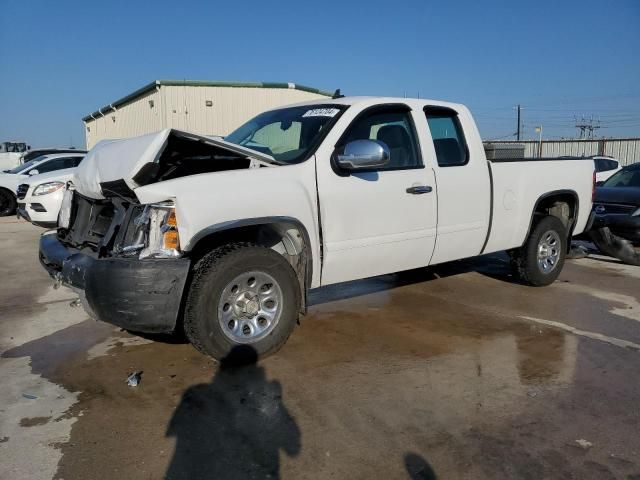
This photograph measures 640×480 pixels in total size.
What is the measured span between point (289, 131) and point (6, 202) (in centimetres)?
1340

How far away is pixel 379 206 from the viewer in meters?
4.53

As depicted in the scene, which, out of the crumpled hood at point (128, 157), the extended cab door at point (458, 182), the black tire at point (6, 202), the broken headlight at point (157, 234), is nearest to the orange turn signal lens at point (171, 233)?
the broken headlight at point (157, 234)

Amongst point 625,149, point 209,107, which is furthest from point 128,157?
point 625,149

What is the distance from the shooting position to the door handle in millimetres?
4734

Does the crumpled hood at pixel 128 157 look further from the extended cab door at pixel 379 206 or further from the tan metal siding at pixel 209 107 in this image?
the tan metal siding at pixel 209 107

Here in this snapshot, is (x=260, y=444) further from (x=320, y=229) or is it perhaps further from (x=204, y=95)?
(x=204, y=95)

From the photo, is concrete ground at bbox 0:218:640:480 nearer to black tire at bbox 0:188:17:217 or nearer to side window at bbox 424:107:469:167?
side window at bbox 424:107:469:167

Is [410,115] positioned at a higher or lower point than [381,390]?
higher

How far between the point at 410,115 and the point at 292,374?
8.35ft

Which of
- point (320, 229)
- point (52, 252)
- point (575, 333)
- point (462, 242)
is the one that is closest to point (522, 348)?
point (575, 333)

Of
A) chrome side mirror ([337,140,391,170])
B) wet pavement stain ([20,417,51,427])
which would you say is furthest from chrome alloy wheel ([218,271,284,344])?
wet pavement stain ([20,417,51,427])

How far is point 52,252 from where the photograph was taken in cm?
444

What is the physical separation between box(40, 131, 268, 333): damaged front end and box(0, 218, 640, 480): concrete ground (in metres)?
0.58

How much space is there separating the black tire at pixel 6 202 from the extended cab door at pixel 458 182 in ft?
45.4
